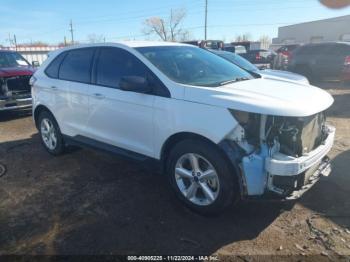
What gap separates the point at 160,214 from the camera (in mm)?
3650

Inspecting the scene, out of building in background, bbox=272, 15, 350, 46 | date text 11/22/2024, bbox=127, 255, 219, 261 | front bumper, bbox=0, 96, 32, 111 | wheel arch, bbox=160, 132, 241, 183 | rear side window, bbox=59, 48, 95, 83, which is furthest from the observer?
building in background, bbox=272, 15, 350, 46

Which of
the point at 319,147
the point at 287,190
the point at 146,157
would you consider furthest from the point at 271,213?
the point at 146,157

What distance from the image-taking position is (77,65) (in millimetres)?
4855

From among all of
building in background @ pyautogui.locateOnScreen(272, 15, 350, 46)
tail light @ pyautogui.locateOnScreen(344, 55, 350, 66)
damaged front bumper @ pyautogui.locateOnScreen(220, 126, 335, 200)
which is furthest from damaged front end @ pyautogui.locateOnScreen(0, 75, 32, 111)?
building in background @ pyautogui.locateOnScreen(272, 15, 350, 46)

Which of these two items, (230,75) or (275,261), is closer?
(275,261)

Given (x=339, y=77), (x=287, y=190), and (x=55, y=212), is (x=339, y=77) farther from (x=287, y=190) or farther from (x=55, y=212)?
(x=55, y=212)

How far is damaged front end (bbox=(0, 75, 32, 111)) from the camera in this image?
8.30 metres

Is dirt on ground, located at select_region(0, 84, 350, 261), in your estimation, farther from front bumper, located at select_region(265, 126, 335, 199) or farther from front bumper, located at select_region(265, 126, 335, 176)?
front bumper, located at select_region(265, 126, 335, 176)

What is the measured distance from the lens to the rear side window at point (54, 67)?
5227 mm

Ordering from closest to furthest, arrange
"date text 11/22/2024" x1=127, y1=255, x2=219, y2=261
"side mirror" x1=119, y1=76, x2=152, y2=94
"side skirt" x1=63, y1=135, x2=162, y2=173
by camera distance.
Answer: "date text 11/22/2024" x1=127, y1=255, x2=219, y2=261 → "side mirror" x1=119, y1=76, x2=152, y2=94 → "side skirt" x1=63, y1=135, x2=162, y2=173

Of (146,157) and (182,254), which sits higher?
(146,157)

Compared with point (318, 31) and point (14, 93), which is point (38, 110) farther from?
point (318, 31)

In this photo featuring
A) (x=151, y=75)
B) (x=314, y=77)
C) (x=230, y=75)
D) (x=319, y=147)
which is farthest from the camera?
(x=314, y=77)

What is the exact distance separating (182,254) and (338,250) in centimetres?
142
